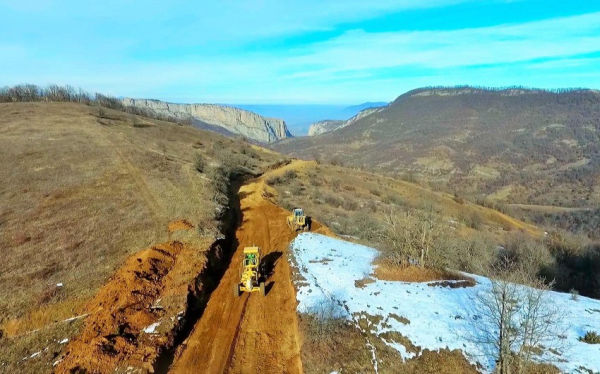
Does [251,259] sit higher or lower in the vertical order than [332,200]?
higher

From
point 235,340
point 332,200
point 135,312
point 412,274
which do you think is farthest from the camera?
point 332,200

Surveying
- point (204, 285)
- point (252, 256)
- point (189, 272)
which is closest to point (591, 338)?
point (252, 256)

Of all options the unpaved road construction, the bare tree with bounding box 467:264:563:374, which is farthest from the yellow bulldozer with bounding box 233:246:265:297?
the bare tree with bounding box 467:264:563:374

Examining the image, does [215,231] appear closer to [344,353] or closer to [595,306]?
[344,353]

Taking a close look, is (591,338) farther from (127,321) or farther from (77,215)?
(77,215)

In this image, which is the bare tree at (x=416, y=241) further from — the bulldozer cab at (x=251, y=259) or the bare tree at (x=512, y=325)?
the bulldozer cab at (x=251, y=259)
